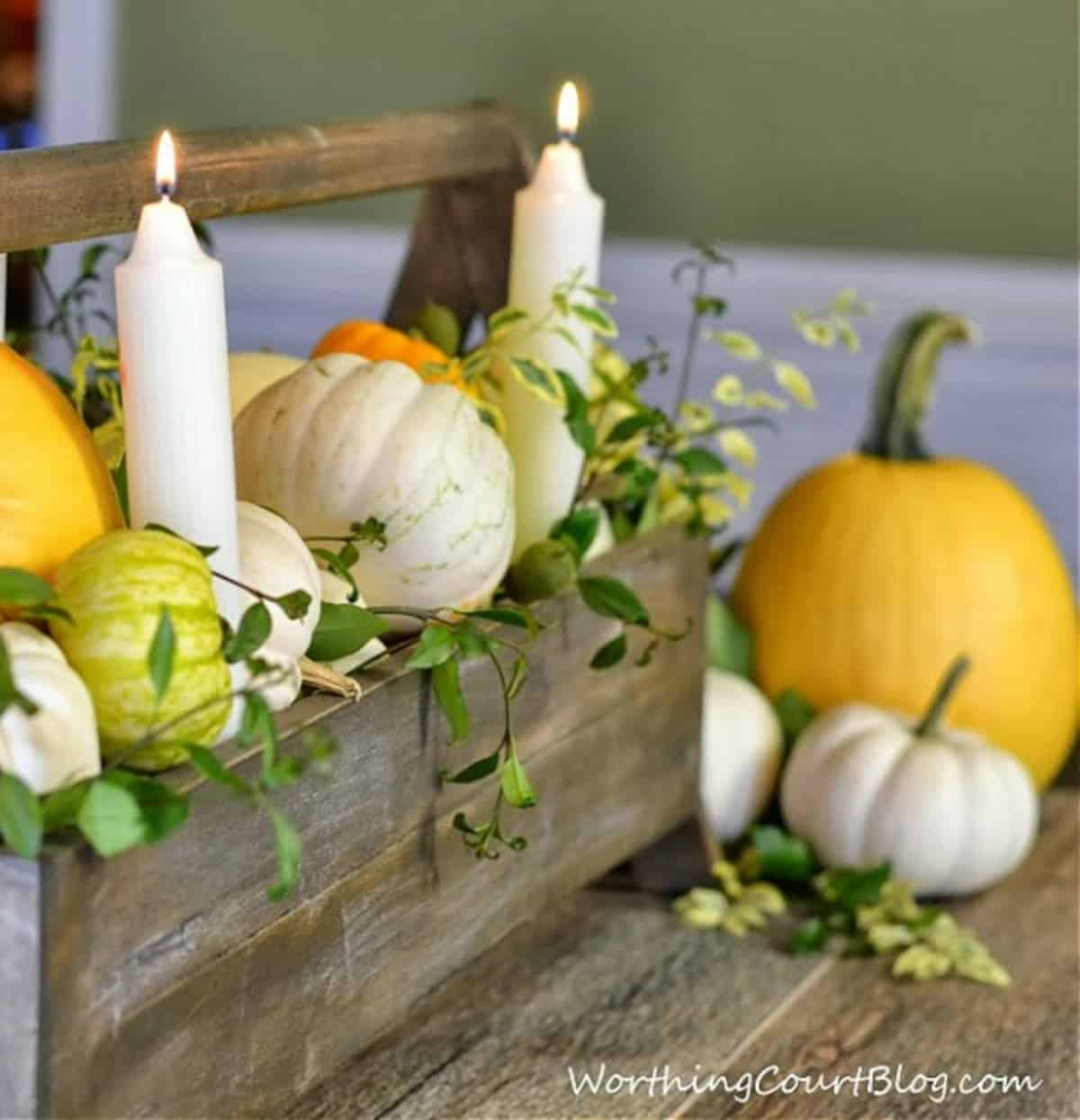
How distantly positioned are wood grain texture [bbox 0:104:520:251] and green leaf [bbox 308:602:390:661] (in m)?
0.20

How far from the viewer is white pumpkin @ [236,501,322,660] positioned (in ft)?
2.82

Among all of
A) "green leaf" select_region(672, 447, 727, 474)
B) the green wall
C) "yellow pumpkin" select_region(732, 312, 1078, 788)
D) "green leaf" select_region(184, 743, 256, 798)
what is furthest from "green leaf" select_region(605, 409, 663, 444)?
the green wall

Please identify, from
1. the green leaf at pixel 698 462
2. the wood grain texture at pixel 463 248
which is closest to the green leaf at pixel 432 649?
the green leaf at pixel 698 462

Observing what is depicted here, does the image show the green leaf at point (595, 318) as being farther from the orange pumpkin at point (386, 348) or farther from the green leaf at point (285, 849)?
the green leaf at point (285, 849)

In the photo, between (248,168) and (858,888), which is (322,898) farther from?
(858,888)

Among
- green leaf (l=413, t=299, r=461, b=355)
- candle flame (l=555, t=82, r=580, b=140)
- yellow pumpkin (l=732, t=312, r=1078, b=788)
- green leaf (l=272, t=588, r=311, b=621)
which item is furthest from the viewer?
yellow pumpkin (l=732, t=312, r=1078, b=788)

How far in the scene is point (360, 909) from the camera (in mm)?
944

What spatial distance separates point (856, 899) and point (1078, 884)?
206 millimetres

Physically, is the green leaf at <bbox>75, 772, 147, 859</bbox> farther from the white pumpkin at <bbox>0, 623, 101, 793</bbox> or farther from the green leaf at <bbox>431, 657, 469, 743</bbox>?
the green leaf at <bbox>431, 657, 469, 743</bbox>

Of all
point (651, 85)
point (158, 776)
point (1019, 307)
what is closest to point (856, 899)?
point (158, 776)

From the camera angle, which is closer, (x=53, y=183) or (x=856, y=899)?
(x=53, y=183)

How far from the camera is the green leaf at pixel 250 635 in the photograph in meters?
0.77

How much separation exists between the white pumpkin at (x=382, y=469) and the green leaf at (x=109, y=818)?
31cm

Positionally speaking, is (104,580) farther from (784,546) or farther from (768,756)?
(784,546)
